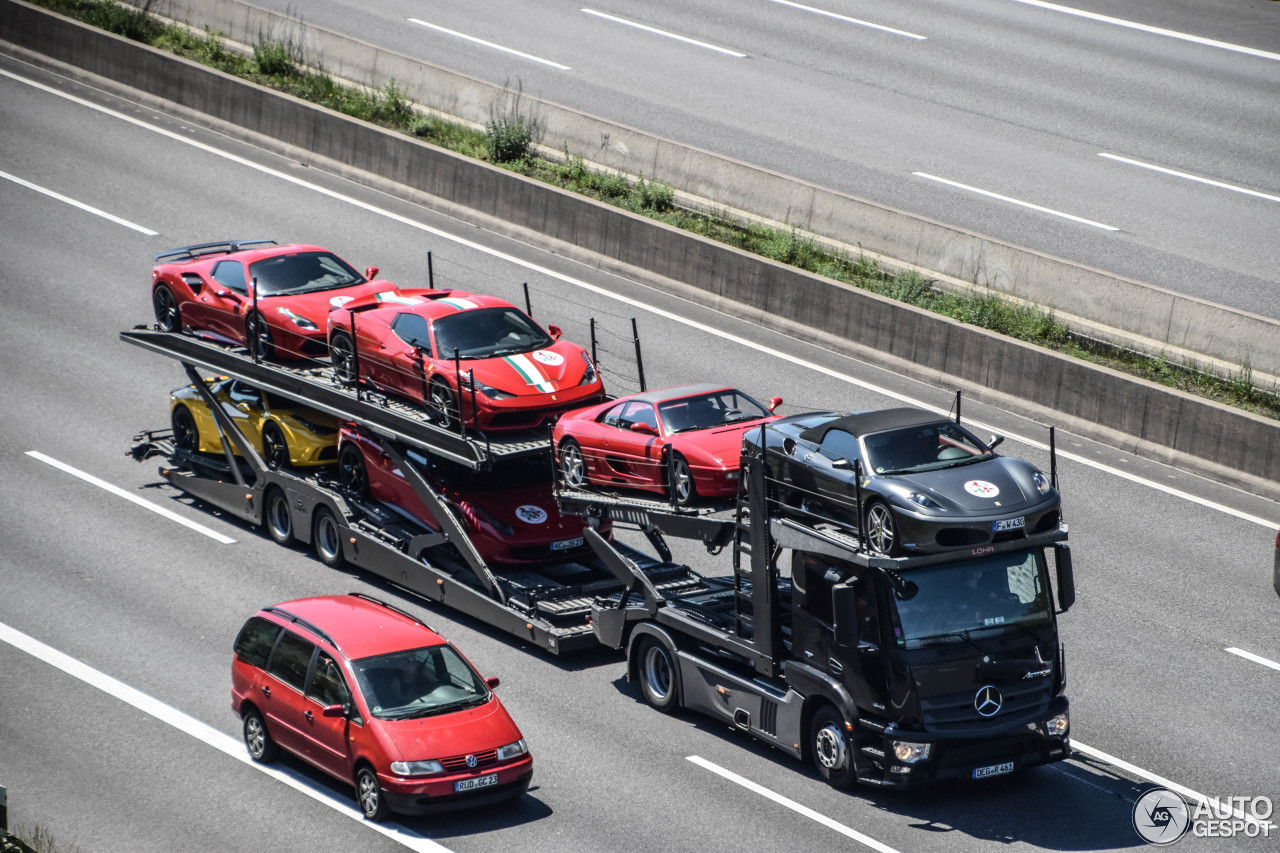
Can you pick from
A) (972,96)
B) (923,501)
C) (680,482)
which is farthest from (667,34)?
(923,501)

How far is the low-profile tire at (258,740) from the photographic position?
14.9m

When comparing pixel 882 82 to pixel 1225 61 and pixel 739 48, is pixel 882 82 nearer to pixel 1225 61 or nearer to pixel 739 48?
pixel 739 48

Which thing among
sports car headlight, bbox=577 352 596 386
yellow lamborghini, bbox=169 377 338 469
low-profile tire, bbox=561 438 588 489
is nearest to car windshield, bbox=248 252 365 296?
yellow lamborghini, bbox=169 377 338 469

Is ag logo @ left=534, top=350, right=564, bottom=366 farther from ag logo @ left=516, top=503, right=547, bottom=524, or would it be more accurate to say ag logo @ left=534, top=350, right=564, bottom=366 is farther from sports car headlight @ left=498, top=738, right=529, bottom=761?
sports car headlight @ left=498, top=738, right=529, bottom=761

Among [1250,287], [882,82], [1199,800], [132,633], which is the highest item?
[882,82]

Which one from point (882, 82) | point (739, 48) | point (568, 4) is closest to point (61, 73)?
point (568, 4)

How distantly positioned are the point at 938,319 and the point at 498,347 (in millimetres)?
8581

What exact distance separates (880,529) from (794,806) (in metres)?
2.74

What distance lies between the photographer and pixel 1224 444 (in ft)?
69.1

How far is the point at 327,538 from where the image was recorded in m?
19.8

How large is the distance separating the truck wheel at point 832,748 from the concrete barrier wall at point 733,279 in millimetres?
9456

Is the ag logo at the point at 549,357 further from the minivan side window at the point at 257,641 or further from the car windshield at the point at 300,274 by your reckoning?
the minivan side window at the point at 257,641

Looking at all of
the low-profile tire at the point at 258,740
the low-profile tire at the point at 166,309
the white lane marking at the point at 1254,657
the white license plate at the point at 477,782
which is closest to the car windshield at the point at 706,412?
the white license plate at the point at 477,782

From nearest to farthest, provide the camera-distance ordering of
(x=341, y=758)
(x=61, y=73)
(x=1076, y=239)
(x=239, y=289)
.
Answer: (x=341, y=758), (x=239, y=289), (x=1076, y=239), (x=61, y=73)
